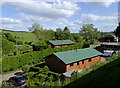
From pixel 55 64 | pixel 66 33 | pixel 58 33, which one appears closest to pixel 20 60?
pixel 55 64

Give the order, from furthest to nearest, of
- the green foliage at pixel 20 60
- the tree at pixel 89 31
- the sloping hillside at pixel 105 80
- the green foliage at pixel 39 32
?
1. the tree at pixel 89 31
2. the green foliage at pixel 39 32
3. the green foliage at pixel 20 60
4. the sloping hillside at pixel 105 80

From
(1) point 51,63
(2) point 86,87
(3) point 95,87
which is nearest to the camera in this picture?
(3) point 95,87

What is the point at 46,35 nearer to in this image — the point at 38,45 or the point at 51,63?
the point at 38,45

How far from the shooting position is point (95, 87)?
3.97 m

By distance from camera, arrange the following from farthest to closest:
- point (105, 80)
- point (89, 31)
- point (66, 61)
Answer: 1. point (89, 31)
2. point (66, 61)
3. point (105, 80)

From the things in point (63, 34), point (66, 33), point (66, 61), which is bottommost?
point (66, 61)

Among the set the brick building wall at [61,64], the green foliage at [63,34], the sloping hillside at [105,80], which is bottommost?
the brick building wall at [61,64]

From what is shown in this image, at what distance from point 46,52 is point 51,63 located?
10652mm

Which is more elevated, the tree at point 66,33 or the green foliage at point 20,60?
the tree at point 66,33

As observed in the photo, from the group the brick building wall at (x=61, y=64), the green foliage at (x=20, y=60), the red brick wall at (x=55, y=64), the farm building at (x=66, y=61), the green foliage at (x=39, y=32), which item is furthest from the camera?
the green foliage at (x=39, y=32)

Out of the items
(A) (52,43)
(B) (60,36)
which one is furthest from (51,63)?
(B) (60,36)

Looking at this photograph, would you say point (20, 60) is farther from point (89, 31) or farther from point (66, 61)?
point (89, 31)

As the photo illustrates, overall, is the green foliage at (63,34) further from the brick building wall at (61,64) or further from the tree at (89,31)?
the brick building wall at (61,64)

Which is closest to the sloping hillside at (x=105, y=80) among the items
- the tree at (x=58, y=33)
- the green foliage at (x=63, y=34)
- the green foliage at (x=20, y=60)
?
the green foliage at (x=20, y=60)
